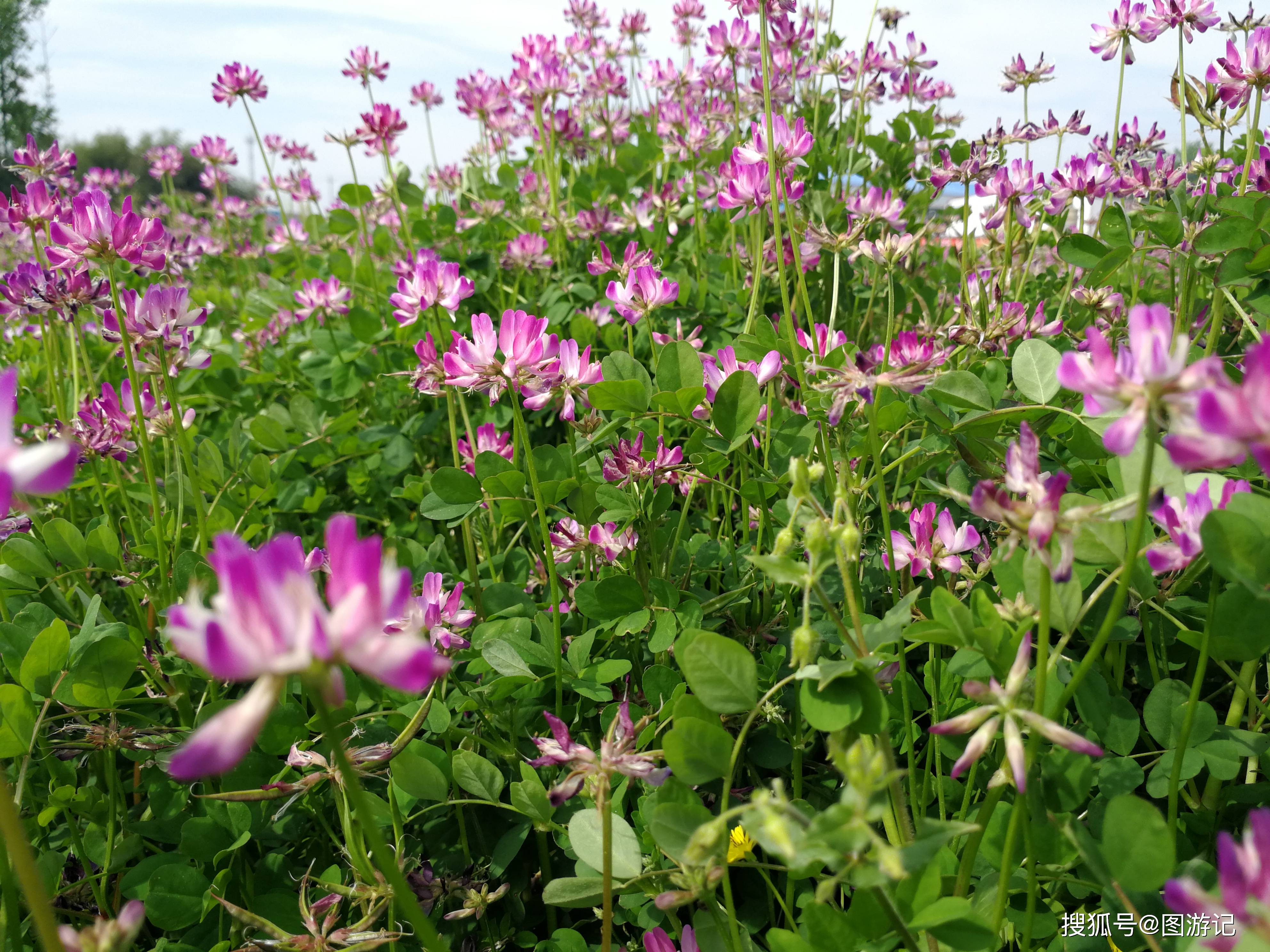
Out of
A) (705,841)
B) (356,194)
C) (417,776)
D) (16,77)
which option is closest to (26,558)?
(417,776)

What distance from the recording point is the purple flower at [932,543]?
1306mm

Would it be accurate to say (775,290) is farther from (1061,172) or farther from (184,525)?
(184,525)

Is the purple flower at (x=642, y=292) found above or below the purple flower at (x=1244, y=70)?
below

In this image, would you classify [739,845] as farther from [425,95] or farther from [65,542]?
Answer: [425,95]

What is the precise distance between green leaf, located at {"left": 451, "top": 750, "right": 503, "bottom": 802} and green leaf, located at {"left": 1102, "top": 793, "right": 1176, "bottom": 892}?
2.58 feet

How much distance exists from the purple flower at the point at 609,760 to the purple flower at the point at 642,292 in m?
0.95

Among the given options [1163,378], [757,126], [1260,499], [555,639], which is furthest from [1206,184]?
[555,639]

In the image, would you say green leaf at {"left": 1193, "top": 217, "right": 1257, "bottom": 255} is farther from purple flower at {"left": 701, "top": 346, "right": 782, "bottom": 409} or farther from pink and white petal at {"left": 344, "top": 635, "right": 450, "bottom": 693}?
pink and white petal at {"left": 344, "top": 635, "right": 450, "bottom": 693}

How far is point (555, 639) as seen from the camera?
Result: 1.37 metres

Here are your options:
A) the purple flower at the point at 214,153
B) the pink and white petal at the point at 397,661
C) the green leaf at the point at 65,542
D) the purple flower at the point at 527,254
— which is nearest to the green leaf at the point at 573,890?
the pink and white petal at the point at 397,661

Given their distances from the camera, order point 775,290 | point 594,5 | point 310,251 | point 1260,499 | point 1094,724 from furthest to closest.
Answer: point 310,251, point 594,5, point 775,290, point 1094,724, point 1260,499

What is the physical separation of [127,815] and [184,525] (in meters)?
0.74

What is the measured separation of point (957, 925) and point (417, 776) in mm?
715

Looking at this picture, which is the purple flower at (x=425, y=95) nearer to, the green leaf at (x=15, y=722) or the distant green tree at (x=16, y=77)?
the green leaf at (x=15, y=722)
